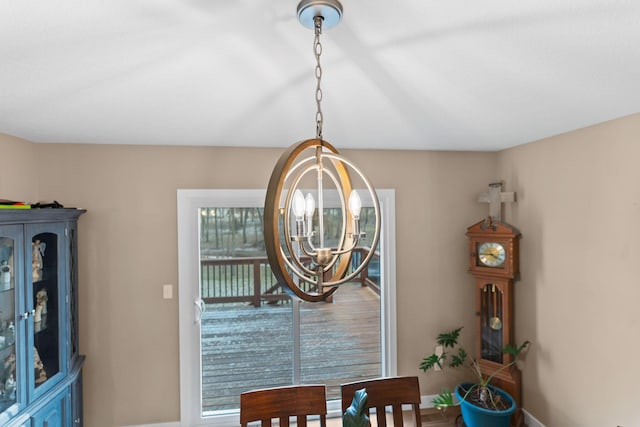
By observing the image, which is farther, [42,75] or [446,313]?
[446,313]

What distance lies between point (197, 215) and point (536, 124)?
254 centimetres

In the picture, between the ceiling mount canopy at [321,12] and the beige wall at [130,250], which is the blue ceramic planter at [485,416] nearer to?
the beige wall at [130,250]

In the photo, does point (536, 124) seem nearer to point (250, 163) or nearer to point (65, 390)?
point (250, 163)

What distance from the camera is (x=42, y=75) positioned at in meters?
1.43

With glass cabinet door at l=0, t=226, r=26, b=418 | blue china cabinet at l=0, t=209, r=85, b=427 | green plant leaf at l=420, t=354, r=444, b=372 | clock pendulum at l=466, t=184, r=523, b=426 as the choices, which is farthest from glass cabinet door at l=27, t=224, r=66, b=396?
clock pendulum at l=466, t=184, r=523, b=426

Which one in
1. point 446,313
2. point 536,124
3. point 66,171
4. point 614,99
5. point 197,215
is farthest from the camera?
point 446,313

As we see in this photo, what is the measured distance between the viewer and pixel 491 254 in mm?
2953

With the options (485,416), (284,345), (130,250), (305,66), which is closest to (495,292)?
(485,416)

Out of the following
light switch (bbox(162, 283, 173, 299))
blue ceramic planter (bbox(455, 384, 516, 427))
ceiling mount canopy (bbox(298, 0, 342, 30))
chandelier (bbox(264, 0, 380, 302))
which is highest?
ceiling mount canopy (bbox(298, 0, 342, 30))

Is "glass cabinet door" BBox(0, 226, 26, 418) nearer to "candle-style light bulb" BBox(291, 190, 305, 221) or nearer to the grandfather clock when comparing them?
"candle-style light bulb" BBox(291, 190, 305, 221)

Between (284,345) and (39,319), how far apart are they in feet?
5.86

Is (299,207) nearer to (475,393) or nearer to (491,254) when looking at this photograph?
(491,254)

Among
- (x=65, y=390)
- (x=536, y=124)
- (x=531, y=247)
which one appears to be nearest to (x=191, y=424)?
(x=65, y=390)

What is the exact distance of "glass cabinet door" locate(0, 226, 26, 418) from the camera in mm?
1979
